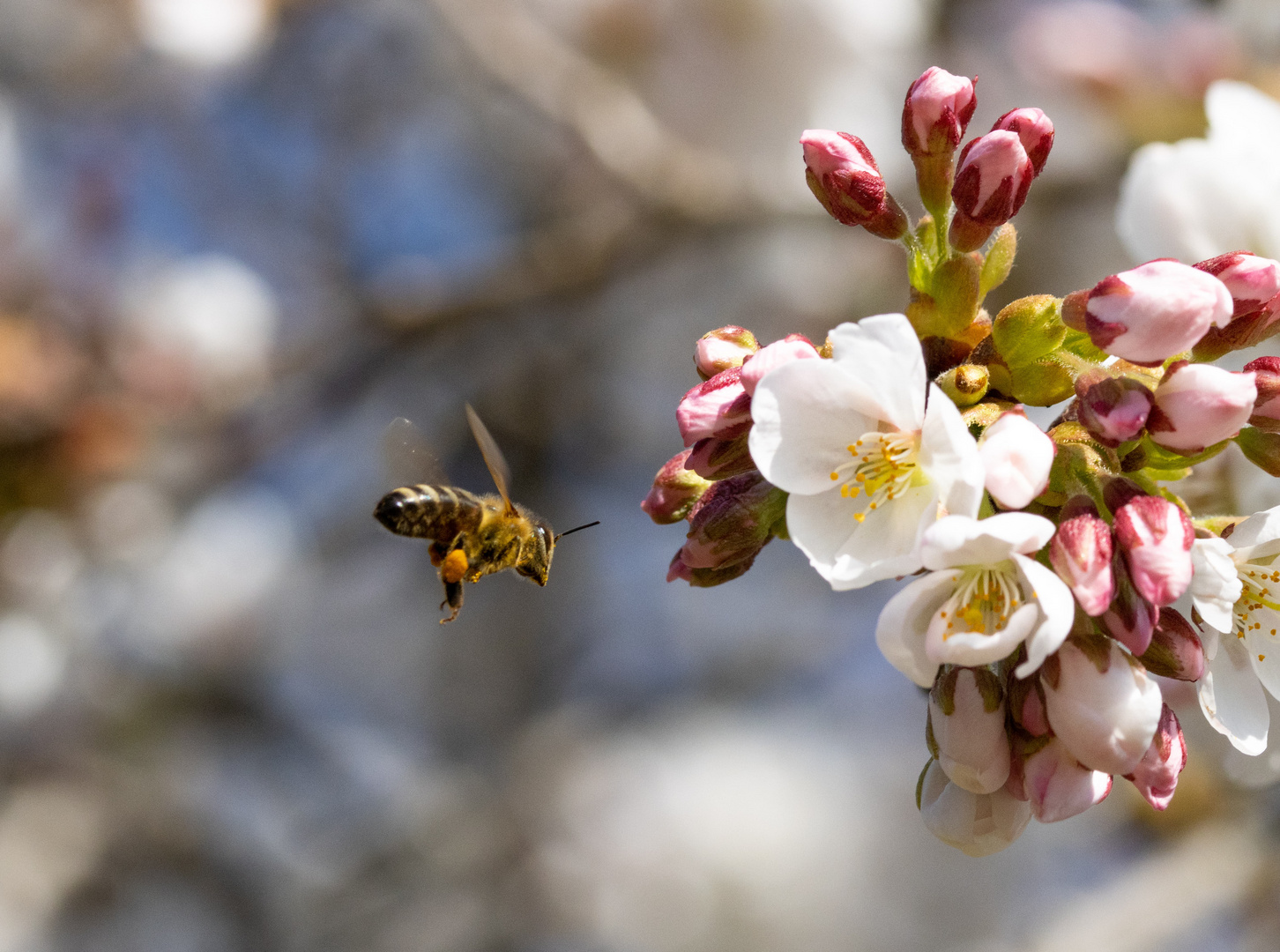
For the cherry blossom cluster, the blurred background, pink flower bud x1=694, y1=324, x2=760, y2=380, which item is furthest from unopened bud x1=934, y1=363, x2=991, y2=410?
the blurred background

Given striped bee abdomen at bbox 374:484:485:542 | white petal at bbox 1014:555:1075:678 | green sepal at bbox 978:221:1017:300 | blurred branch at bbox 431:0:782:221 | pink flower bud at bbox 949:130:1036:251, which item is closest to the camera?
white petal at bbox 1014:555:1075:678

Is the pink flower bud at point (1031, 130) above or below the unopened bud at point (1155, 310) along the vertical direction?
above

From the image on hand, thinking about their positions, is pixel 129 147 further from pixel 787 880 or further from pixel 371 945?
pixel 787 880

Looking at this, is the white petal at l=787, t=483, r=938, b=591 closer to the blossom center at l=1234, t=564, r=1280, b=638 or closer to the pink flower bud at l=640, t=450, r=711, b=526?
the pink flower bud at l=640, t=450, r=711, b=526

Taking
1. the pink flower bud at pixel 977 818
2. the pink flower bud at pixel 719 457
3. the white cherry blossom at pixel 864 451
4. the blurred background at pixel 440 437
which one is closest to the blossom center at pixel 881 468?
the white cherry blossom at pixel 864 451

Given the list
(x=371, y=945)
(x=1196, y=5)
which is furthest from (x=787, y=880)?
(x=1196, y=5)

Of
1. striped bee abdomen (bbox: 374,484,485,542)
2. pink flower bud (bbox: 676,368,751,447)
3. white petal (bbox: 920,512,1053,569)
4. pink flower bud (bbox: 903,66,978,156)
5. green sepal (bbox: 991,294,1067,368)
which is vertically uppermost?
pink flower bud (bbox: 903,66,978,156)

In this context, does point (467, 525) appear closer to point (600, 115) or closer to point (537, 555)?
point (537, 555)

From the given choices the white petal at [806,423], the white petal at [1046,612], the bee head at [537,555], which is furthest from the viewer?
the bee head at [537,555]

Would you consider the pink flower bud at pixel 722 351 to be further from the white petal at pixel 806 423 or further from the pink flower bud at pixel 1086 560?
the pink flower bud at pixel 1086 560
